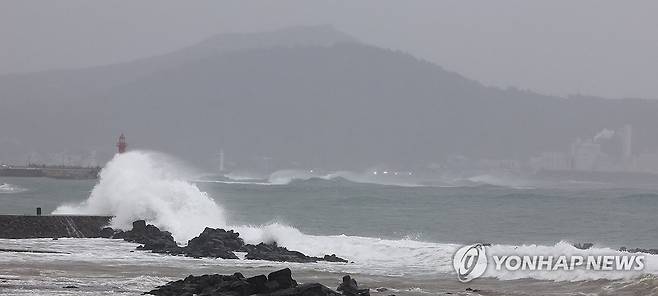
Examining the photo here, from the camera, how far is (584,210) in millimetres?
75812

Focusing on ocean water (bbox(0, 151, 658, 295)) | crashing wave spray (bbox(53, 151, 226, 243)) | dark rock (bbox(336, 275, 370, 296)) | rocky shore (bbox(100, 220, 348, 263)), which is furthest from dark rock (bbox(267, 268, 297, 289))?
crashing wave spray (bbox(53, 151, 226, 243))

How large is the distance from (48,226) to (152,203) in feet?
27.0

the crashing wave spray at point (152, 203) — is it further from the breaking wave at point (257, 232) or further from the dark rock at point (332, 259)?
the dark rock at point (332, 259)

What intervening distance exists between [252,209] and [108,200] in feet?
98.7

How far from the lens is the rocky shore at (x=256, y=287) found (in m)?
19.8

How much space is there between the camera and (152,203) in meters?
43.4

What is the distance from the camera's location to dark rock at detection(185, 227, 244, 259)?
31014 millimetres

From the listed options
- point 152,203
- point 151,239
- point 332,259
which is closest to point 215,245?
point 151,239

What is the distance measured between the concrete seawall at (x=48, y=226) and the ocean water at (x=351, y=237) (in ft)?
3.80

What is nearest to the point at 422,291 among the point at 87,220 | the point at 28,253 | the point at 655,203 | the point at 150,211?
the point at 28,253

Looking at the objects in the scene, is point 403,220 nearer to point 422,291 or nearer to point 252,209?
point 252,209

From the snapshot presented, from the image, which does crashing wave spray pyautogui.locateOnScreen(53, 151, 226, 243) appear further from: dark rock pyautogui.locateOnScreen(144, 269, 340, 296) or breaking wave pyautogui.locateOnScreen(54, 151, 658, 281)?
dark rock pyautogui.locateOnScreen(144, 269, 340, 296)

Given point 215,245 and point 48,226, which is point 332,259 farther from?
point 48,226

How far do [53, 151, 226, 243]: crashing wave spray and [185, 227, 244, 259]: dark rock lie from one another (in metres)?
5.67
